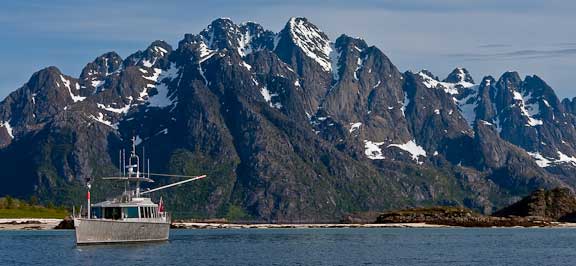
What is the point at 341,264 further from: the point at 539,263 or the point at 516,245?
the point at 516,245

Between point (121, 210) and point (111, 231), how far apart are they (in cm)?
375

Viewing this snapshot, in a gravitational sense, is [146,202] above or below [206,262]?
above

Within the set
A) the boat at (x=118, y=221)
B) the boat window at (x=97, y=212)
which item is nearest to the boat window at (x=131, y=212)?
the boat at (x=118, y=221)

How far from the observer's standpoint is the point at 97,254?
140750 mm

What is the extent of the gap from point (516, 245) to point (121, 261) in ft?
275

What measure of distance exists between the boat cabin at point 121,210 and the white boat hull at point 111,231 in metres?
1.33

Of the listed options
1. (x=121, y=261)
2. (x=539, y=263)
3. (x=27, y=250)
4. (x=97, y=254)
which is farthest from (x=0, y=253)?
(x=539, y=263)

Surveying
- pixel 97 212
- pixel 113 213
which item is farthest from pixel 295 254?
pixel 97 212

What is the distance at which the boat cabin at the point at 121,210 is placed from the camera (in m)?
156

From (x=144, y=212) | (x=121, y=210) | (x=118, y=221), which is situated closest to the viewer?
(x=118, y=221)

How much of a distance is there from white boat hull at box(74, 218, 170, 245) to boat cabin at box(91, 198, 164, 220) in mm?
1328

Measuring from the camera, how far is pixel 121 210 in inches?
6186

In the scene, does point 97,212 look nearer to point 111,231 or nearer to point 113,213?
point 113,213

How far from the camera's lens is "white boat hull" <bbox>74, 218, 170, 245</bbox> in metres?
153
